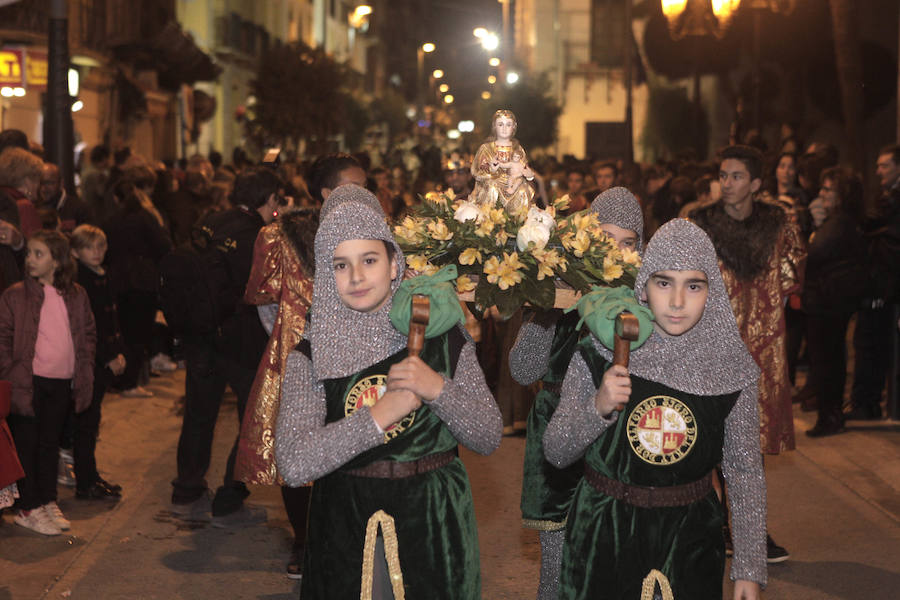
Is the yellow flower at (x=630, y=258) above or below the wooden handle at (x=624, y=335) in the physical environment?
above

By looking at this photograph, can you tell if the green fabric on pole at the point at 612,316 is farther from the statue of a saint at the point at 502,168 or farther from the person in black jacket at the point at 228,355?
the person in black jacket at the point at 228,355

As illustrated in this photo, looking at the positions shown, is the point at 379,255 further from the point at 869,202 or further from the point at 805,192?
the point at 869,202

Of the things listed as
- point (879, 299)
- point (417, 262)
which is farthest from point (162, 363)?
point (417, 262)

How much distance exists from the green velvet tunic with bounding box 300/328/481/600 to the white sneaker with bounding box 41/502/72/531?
411 cm

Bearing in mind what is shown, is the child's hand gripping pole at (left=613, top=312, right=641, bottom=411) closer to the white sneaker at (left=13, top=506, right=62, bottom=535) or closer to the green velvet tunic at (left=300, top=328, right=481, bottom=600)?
the green velvet tunic at (left=300, top=328, right=481, bottom=600)

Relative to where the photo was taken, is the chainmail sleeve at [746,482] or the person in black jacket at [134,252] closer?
the chainmail sleeve at [746,482]

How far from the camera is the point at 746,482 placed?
386 cm

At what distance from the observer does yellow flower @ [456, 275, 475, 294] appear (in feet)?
14.1

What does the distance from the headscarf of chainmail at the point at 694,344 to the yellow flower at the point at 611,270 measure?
533 millimetres

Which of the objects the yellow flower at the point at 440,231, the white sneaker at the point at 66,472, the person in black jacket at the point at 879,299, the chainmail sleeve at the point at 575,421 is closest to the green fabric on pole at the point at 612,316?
the chainmail sleeve at the point at 575,421

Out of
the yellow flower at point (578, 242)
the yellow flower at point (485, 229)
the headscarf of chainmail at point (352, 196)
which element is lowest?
the yellow flower at point (578, 242)

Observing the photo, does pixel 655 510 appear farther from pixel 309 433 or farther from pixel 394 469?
pixel 309 433

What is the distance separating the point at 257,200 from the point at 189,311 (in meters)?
0.78

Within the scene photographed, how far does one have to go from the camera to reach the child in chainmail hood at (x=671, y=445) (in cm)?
376
